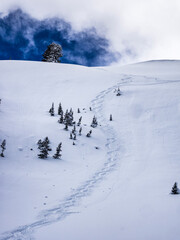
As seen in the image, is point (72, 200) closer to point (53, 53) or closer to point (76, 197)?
point (76, 197)

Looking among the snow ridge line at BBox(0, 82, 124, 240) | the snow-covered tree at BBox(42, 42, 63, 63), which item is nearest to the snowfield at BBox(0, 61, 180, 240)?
the snow ridge line at BBox(0, 82, 124, 240)

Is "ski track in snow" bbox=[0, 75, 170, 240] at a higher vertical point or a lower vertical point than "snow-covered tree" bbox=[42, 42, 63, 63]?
lower

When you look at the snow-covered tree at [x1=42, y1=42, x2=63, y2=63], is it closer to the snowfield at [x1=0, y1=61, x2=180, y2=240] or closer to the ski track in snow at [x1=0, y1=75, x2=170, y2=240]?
the snowfield at [x1=0, y1=61, x2=180, y2=240]

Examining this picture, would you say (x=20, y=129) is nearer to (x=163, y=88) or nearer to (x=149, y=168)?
(x=149, y=168)

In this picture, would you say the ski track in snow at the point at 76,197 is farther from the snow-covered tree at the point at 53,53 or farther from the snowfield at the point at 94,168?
the snow-covered tree at the point at 53,53

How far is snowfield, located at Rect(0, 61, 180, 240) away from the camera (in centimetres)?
514

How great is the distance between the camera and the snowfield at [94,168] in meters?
5.14

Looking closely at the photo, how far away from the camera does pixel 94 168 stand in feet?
29.5

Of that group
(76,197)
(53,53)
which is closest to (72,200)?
(76,197)

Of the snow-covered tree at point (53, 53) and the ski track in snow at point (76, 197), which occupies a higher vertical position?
the snow-covered tree at point (53, 53)

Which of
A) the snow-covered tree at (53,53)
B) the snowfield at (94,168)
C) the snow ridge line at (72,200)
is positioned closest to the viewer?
the snow ridge line at (72,200)

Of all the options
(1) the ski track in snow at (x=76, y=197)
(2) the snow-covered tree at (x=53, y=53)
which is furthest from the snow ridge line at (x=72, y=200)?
(2) the snow-covered tree at (x=53, y=53)

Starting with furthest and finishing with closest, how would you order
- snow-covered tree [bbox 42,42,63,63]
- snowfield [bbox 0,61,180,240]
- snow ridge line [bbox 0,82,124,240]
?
snow-covered tree [bbox 42,42,63,63] < snowfield [bbox 0,61,180,240] < snow ridge line [bbox 0,82,124,240]

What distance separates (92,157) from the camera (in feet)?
32.9
